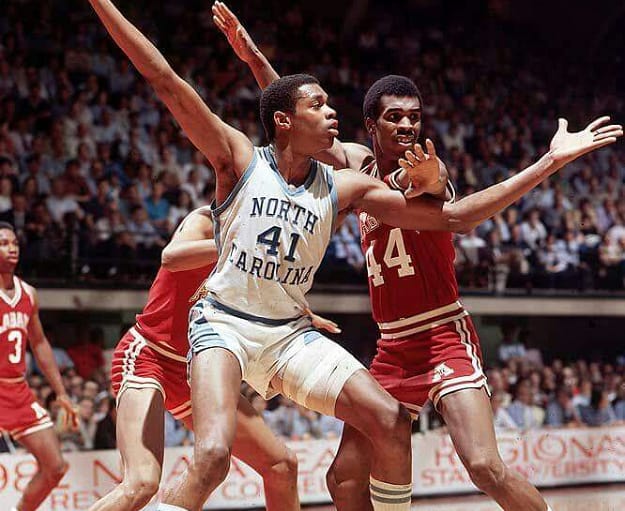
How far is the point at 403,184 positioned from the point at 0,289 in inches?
156

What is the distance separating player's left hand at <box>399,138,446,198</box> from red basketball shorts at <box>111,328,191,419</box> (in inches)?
61.1

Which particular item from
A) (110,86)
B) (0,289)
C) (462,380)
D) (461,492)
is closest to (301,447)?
(461,492)

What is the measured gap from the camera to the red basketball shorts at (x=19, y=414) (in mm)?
7031

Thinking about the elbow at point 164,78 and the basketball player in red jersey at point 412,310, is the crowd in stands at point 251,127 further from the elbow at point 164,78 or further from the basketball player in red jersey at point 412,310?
the elbow at point 164,78

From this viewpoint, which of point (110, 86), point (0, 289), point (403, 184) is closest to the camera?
point (403, 184)

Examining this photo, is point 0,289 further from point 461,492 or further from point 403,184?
point 461,492

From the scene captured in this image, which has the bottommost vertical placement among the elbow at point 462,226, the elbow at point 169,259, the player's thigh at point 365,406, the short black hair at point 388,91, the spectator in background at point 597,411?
the spectator in background at point 597,411

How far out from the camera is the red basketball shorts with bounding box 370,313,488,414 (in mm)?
4633

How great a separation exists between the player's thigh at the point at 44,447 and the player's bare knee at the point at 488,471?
3.64m

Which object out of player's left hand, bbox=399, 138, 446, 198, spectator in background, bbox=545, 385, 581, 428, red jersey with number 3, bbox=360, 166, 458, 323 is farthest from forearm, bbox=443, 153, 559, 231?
spectator in background, bbox=545, 385, 581, 428

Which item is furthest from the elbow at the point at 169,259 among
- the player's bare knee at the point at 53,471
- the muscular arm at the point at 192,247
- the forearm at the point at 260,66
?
the player's bare knee at the point at 53,471

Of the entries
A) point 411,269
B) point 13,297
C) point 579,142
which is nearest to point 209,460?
point 411,269

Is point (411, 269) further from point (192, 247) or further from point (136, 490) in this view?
point (136, 490)

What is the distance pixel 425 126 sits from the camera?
16.0m
